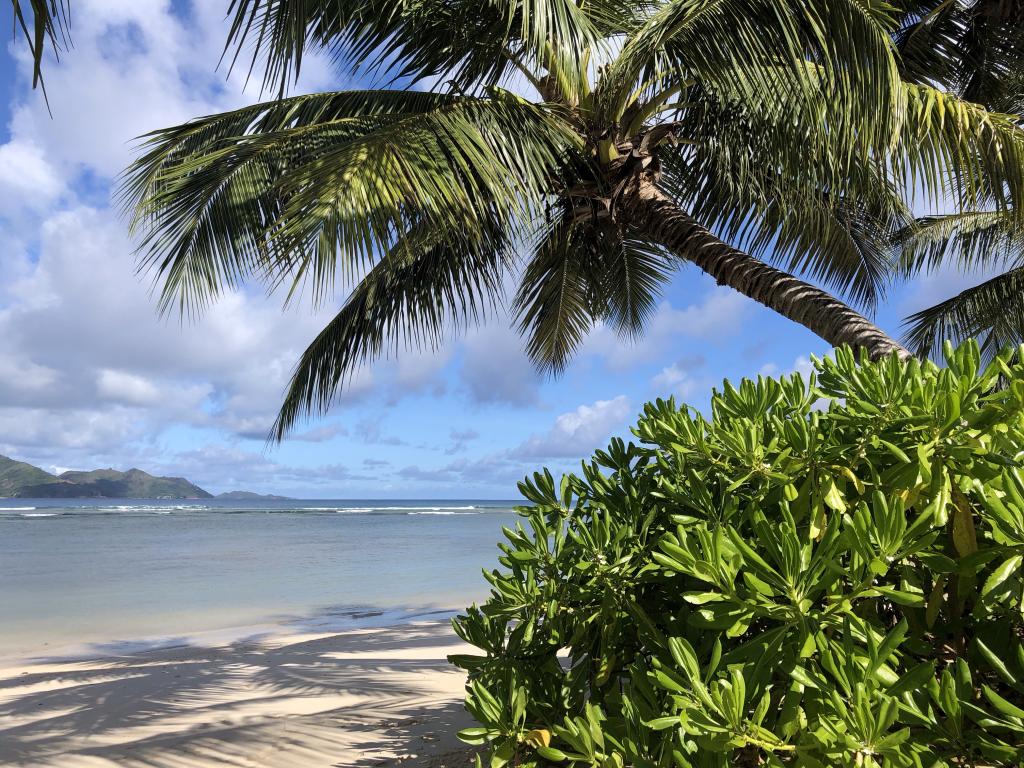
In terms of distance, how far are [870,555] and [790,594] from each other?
137 mm

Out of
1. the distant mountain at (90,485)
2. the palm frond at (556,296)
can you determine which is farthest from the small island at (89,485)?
the palm frond at (556,296)

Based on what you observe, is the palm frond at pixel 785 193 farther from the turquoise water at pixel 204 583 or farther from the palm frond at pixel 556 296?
the turquoise water at pixel 204 583

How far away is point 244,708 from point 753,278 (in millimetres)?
3831

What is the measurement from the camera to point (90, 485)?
85812 millimetres

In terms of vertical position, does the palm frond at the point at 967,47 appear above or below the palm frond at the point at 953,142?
above

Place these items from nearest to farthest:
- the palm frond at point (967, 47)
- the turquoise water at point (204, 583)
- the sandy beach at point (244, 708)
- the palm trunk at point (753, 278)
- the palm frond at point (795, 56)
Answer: the sandy beach at point (244, 708), the palm frond at point (795, 56), the palm trunk at point (753, 278), the palm frond at point (967, 47), the turquoise water at point (204, 583)

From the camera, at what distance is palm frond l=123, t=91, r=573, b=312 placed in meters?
3.49

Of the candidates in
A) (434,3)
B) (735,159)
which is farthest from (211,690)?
(735,159)

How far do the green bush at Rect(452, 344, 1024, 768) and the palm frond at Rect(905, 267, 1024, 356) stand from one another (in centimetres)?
895

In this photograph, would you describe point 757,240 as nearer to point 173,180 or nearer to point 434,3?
point 434,3

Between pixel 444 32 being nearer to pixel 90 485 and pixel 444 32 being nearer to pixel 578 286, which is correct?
pixel 578 286

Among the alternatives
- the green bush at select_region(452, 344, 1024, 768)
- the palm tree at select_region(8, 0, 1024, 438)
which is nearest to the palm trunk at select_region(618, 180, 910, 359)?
the palm tree at select_region(8, 0, 1024, 438)

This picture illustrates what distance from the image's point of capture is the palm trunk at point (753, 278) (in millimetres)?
3922

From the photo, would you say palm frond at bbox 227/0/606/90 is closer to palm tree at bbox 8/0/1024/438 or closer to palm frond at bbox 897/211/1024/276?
palm tree at bbox 8/0/1024/438
